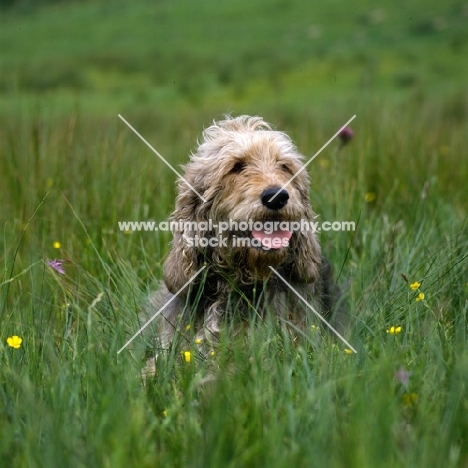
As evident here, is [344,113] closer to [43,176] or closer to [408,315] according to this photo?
[43,176]

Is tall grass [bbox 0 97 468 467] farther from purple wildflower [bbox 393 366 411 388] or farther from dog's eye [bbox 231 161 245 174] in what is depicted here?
dog's eye [bbox 231 161 245 174]

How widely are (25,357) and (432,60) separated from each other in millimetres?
15902

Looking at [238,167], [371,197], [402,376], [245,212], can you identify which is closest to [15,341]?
[245,212]

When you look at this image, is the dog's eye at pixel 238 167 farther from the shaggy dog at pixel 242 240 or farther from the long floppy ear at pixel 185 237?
the long floppy ear at pixel 185 237

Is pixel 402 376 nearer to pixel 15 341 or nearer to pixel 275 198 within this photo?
pixel 275 198

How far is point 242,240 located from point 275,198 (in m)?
0.32

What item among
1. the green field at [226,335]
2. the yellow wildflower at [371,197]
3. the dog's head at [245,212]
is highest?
the dog's head at [245,212]

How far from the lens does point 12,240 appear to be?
5.61 m

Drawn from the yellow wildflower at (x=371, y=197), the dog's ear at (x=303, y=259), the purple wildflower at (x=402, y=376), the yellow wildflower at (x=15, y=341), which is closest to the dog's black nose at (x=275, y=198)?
the dog's ear at (x=303, y=259)

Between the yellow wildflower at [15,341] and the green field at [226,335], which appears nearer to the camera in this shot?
the green field at [226,335]

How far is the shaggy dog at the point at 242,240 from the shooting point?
4.45 metres

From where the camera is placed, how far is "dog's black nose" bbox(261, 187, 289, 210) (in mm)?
4344

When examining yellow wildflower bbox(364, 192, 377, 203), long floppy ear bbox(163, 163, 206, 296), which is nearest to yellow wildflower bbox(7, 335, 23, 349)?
long floppy ear bbox(163, 163, 206, 296)

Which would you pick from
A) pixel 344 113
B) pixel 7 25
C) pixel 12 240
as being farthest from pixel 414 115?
pixel 7 25
